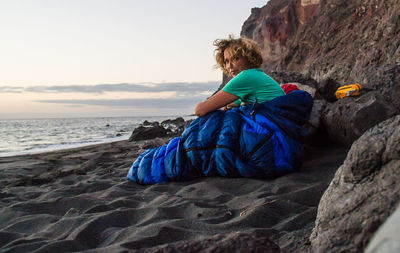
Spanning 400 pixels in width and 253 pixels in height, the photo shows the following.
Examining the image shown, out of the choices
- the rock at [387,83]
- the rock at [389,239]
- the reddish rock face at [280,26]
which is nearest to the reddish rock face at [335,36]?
the reddish rock face at [280,26]

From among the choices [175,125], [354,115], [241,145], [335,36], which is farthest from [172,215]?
[335,36]

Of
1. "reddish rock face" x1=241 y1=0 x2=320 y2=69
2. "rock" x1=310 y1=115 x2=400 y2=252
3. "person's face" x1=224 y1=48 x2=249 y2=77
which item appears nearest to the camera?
"rock" x1=310 y1=115 x2=400 y2=252

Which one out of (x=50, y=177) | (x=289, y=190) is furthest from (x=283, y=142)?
(x=50, y=177)

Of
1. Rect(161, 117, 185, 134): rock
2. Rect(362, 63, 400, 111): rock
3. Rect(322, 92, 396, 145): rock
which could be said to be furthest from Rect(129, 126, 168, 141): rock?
Rect(362, 63, 400, 111): rock

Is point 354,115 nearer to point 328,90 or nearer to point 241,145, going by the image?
point 241,145

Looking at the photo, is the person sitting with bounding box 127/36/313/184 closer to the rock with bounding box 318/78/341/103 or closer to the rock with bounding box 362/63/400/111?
the rock with bounding box 362/63/400/111

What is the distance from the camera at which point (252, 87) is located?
11.4 ft

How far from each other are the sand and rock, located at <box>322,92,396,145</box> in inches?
10.8

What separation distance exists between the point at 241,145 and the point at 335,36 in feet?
70.0

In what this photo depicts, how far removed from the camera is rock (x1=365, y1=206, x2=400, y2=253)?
1.97 feet

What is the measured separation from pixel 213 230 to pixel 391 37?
1388cm

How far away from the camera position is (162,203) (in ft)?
9.10

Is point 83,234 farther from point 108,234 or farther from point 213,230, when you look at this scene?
point 213,230

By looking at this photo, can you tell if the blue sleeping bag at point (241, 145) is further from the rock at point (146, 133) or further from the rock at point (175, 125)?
the rock at point (175, 125)
